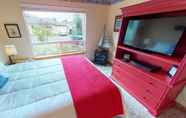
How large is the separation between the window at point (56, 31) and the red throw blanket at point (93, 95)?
7.07 ft

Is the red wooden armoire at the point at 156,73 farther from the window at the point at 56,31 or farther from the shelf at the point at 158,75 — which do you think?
the window at the point at 56,31

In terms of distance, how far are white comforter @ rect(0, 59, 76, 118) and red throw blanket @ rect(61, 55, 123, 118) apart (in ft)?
0.28

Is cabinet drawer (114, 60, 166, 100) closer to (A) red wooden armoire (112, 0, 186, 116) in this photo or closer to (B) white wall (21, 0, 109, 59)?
(A) red wooden armoire (112, 0, 186, 116)

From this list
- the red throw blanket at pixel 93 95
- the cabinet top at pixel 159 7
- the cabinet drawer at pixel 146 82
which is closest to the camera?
the red throw blanket at pixel 93 95

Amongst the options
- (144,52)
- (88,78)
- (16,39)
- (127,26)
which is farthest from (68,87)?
(16,39)

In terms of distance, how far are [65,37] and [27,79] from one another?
243 centimetres

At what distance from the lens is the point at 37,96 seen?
3.75 feet

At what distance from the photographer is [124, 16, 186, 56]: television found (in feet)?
4.99

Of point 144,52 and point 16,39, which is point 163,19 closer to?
point 144,52

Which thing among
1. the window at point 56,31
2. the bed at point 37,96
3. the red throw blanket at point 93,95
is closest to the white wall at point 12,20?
the window at point 56,31

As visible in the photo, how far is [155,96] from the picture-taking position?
170 cm

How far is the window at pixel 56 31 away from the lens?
3.05 m

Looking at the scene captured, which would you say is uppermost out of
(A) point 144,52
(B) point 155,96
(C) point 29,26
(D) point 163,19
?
(D) point 163,19

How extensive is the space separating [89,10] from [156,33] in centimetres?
225
